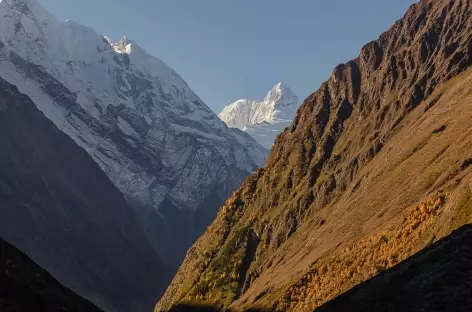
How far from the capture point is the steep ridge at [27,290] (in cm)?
2981

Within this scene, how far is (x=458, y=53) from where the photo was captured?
106 m

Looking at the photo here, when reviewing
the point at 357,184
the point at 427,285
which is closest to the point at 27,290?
the point at 427,285

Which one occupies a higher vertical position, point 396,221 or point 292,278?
point 396,221

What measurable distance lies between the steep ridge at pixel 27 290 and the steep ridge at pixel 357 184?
92.2 feet

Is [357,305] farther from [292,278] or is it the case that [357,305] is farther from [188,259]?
[188,259]

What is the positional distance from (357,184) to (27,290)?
72.2 metres

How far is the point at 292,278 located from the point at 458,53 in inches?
2308

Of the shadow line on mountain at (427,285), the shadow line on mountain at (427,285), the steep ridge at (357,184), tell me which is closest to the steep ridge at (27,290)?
the shadow line on mountain at (427,285)

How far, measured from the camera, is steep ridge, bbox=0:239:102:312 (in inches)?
1174

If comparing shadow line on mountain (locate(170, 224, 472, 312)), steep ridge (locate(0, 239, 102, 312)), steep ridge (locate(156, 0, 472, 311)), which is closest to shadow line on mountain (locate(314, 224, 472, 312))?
shadow line on mountain (locate(170, 224, 472, 312))

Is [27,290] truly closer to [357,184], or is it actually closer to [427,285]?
[427,285]

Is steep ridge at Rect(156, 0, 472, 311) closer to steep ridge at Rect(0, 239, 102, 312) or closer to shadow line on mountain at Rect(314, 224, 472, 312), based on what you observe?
shadow line on mountain at Rect(314, 224, 472, 312)

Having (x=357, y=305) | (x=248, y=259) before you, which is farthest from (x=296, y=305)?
(x=248, y=259)

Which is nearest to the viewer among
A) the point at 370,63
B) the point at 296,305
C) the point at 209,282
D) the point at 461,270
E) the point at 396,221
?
the point at 461,270
